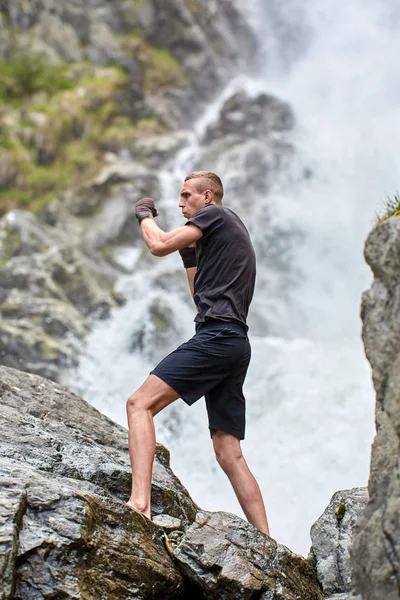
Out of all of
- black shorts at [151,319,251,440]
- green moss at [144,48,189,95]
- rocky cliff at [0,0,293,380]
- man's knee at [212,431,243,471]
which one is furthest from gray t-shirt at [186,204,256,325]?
green moss at [144,48,189,95]

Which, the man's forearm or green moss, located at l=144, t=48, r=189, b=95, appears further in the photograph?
green moss, located at l=144, t=48, r=189, b=95

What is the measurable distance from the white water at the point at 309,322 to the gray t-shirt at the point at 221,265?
3.95 metres

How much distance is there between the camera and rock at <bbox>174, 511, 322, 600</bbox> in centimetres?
325

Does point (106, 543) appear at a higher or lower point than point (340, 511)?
lower

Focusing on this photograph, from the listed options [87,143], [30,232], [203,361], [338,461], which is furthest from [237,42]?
[203,361]

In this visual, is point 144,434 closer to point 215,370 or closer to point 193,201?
point 215,370

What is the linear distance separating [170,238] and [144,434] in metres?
1.25

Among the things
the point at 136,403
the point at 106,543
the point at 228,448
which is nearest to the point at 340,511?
the point at 228,448

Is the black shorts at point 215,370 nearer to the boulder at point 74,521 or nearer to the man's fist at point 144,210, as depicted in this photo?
the boulder at point 74,521

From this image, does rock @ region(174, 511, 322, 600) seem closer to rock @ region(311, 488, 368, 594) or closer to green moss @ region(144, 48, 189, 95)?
rock @ region(311, 488, 368, 594)

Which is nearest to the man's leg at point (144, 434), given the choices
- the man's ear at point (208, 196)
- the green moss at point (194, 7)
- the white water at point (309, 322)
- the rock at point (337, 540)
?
the rock at point (337, 540)

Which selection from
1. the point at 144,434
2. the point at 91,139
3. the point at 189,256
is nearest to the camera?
the point at 144,434

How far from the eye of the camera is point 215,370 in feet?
13.2

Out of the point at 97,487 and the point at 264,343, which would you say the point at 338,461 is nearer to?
the point at 264,343
